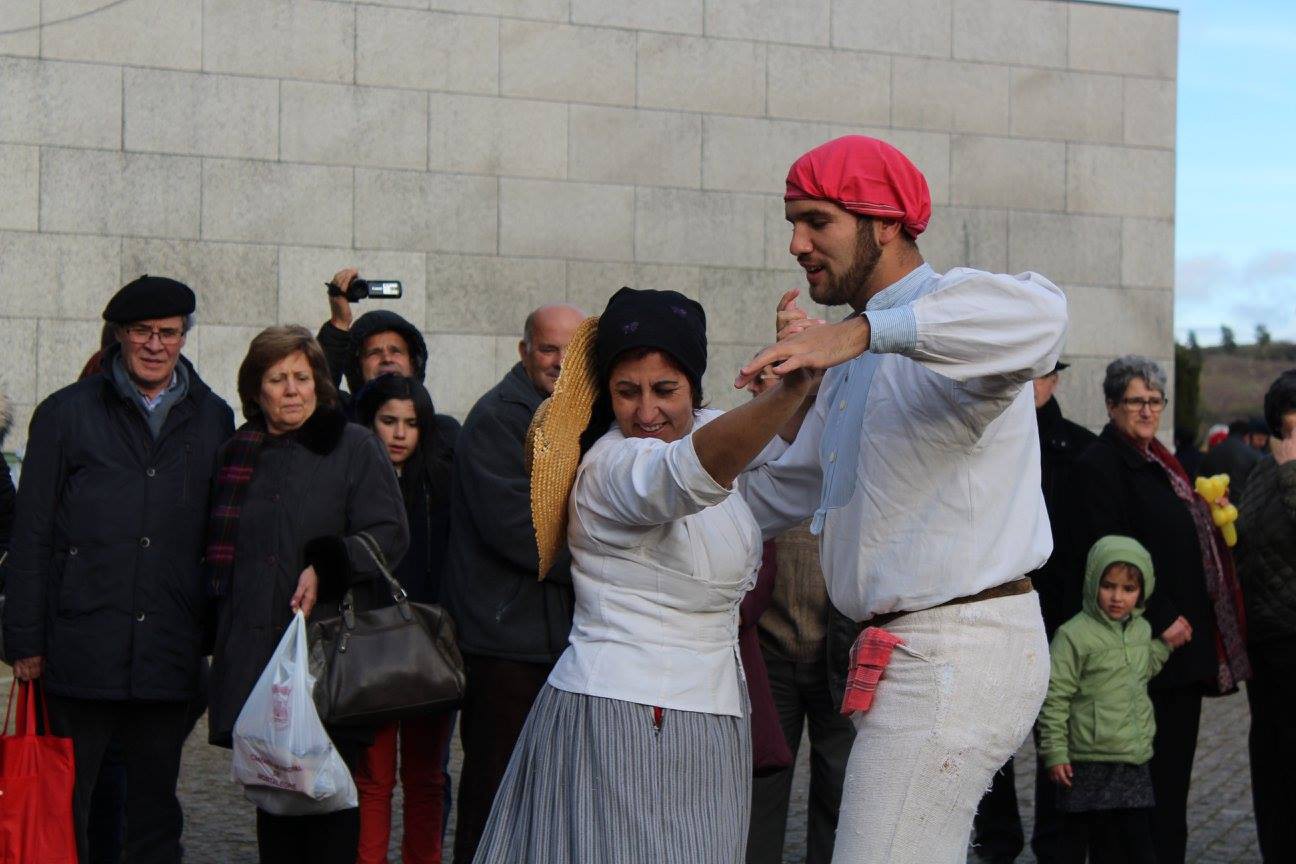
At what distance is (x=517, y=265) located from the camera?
10195 mm

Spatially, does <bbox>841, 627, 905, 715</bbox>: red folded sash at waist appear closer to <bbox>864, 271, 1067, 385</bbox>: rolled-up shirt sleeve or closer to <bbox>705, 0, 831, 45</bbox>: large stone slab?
<bbox>864, 271, 1067, 385</bbox>: rolled-up shirt sleeve

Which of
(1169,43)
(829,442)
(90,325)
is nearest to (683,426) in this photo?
(829,442)

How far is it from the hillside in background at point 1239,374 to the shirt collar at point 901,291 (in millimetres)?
41566

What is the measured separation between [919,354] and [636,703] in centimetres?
99

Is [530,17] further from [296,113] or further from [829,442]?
[829,442]

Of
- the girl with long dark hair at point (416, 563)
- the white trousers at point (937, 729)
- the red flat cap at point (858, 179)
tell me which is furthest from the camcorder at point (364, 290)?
the white trousers at point (937, 729)

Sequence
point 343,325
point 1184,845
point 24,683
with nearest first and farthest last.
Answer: point 24,683, point 1184,845, point 343,325

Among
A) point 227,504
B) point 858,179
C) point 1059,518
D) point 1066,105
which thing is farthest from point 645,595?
point 1066,105

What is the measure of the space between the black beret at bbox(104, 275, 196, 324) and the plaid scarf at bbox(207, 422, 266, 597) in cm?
46

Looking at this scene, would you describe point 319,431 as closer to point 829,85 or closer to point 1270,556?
point 1270,556

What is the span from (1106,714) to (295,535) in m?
2.84

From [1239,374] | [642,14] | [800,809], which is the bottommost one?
[800,809]

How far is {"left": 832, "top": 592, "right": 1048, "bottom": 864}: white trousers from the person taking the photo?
3.24 metres

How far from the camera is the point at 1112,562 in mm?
6086
